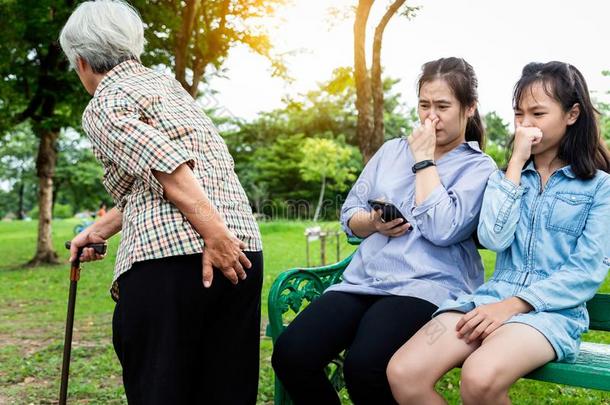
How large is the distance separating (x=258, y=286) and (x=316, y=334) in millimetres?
360

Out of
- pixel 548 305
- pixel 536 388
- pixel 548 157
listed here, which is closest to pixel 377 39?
pixel 536 388

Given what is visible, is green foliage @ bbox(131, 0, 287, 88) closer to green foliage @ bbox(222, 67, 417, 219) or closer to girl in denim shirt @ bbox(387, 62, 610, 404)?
girl in denim shirt @ bbox(387, 62, 610, 404)

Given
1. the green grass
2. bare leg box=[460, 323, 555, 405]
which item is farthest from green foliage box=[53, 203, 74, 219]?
bare leg box=[460, 323, 555, 405]

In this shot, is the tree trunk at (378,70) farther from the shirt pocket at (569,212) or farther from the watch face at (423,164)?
the shirt pocket at (569,212)

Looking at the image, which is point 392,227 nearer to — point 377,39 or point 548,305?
point 548,305

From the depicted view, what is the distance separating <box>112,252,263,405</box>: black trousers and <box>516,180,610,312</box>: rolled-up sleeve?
0.98m

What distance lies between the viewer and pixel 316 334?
2.59 m

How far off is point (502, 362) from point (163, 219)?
1170 millimetres

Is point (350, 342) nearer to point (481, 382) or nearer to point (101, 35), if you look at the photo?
point (481, 382)

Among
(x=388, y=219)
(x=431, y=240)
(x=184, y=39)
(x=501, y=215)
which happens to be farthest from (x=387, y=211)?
(x=184, y=39)

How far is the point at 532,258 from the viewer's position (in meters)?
2.52

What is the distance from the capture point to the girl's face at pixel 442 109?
2729mm

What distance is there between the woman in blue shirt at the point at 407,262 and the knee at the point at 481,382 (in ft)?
1.13

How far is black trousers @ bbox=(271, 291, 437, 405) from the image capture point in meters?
2.45
